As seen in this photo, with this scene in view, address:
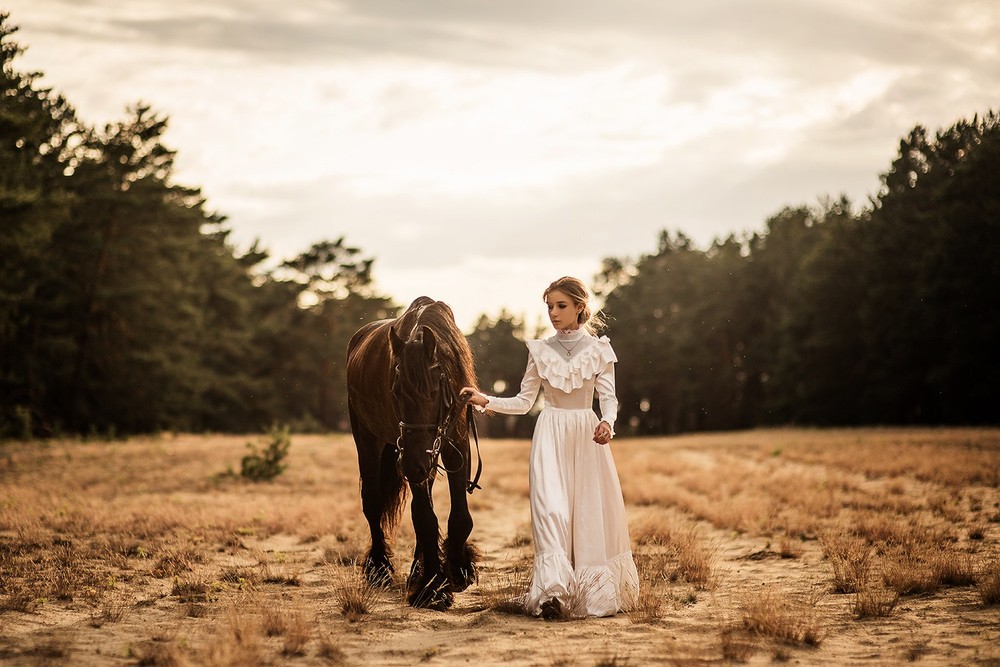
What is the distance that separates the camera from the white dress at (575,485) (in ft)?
19.6

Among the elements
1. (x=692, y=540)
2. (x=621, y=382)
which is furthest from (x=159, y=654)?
(x=621, y=382)

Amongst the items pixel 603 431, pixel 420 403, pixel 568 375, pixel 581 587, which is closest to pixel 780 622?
pixel 581 587

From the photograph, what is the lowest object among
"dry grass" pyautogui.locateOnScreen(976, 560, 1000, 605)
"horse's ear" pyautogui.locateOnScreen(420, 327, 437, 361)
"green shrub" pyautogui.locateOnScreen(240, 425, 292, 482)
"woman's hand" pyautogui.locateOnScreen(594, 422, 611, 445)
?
"green shrub" pyautogui.locateOnScreen(240, 425, 292, 482)

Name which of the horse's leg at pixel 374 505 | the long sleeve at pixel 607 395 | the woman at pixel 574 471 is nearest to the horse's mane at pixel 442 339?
the woman at pixel 574 471

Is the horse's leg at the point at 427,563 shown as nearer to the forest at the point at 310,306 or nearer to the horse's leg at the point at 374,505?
the horse's leg at the point at 374,505

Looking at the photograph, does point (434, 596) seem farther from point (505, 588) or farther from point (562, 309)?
point (562, 309)

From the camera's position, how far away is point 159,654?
4902mm

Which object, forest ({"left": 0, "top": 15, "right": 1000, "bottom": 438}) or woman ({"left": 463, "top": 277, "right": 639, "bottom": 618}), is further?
forest ({"left": 0, "top": 15, "right": 1000, "bottom": 438})

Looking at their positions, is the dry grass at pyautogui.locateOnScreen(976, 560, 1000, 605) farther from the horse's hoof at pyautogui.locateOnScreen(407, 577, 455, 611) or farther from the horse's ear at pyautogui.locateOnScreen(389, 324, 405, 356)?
the horse's ear at pyautogui.locateOnScreen(389, 324, 405, 356)

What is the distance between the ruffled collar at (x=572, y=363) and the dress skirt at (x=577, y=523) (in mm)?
257

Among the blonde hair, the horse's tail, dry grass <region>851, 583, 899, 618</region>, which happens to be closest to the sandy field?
dry grass <region>851, 583, 899, 618</region>

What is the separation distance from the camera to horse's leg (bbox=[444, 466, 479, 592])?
21.5 ft

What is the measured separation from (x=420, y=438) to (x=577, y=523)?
4.30 feet

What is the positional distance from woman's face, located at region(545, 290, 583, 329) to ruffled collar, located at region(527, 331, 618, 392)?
0.20m
